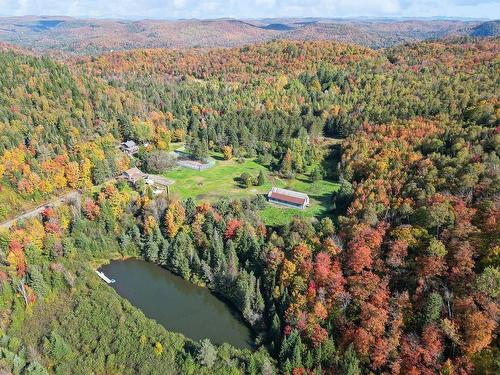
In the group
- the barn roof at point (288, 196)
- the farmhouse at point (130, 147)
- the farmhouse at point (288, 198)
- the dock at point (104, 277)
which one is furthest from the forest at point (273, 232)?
the barn roof at point (288, 196)

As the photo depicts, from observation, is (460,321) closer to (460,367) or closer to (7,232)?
(460,367)

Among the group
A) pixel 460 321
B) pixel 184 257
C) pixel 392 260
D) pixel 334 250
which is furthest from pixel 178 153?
pixel 460 321

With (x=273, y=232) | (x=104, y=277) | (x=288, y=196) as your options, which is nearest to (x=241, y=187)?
(x=288, y=196)

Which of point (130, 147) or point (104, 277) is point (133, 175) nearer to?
point (130, 147)

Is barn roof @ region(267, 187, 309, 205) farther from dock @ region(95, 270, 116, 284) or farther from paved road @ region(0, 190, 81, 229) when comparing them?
paved road @ region(0, 190, 81, 229)

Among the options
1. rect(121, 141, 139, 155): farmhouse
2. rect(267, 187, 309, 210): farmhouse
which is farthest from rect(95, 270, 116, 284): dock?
rect(121, 141, 139, 155): farmhouse

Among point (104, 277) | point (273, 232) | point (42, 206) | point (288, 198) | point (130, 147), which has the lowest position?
point (104, 277)

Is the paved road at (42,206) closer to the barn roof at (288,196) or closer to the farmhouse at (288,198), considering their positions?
the farmhouse at (288,198)
